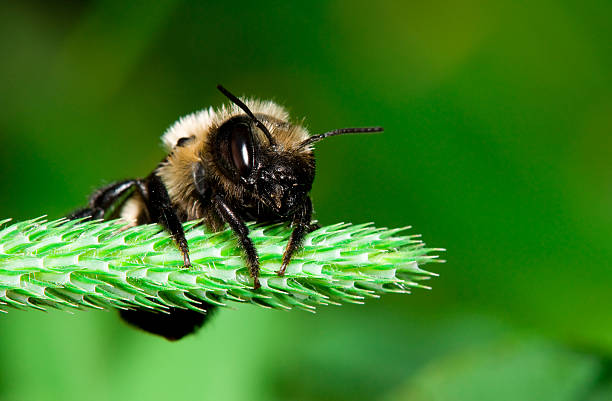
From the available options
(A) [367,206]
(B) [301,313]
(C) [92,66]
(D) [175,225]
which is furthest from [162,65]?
(D) [175,225]

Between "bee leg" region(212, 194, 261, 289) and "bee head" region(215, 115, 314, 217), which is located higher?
"bee head" region(215, 115, 314, 217)

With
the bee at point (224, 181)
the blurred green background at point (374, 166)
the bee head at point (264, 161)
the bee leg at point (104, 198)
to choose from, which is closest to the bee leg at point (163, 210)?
the bee at point (224, 181)

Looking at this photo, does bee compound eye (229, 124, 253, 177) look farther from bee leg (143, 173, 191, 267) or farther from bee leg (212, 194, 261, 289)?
bee leg (143, 173, 191, 267)

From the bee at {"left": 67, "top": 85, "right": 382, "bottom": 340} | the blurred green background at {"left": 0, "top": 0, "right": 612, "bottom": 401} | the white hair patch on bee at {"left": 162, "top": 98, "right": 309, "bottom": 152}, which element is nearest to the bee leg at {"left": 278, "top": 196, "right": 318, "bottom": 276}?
the bee at {"left": 67, "top": 85, "right": 382, "bottom": 340}

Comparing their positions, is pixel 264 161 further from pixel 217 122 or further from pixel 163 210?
pixel 163 210

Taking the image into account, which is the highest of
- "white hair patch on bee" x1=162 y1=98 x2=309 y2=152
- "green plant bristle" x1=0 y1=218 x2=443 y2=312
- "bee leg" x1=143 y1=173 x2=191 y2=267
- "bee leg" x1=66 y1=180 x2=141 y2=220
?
"white hair patch on bee" x1=162 y1=98 x2=309 y2=152

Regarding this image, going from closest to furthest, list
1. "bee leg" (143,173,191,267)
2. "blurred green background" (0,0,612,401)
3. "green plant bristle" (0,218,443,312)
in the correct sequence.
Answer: "green plant bristle" (0,218,443,312) < "bee leg" (143,173,191,267) < "blurred green background" (0,0,612,401)
